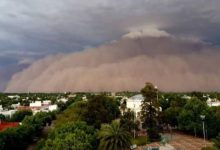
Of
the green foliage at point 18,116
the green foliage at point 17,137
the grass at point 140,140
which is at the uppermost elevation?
the green foliage at point 18,116

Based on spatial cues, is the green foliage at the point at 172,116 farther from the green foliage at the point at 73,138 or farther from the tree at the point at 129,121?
the green foliage at the point at 73,138

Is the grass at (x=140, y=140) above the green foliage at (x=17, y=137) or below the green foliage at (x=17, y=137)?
below

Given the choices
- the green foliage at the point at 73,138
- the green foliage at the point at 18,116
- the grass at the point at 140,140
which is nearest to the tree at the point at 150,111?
the grass at the point at 140,140

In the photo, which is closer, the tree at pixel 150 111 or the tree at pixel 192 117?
the tree at pixel 150 111

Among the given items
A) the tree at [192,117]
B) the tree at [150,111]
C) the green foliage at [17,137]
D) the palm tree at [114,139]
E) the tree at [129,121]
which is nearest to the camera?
the palm tree at [114,139]

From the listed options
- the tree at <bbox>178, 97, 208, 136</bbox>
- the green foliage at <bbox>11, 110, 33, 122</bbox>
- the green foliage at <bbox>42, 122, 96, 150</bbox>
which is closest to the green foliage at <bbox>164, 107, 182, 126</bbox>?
the tree at <bbox>178, 97, 208, 136</bbox>

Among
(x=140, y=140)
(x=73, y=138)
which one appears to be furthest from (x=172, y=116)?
(x=73, y=138)

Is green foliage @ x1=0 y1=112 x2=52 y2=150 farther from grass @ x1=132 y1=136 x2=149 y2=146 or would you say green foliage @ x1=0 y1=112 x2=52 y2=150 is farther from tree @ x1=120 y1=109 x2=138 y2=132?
grass @ x1=132 y1=136 x2=149 y2=146
